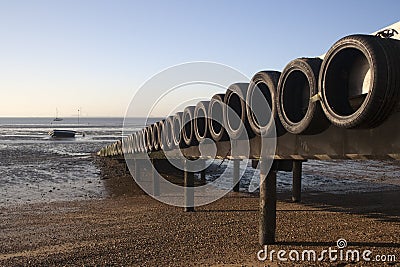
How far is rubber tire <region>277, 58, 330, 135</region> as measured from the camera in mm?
6391

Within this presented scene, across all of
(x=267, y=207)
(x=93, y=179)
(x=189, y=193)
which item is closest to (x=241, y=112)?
(x=267, y=207)

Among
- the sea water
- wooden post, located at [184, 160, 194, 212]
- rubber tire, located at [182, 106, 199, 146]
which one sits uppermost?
rubber tire, located at [182, 106, 199, 146]

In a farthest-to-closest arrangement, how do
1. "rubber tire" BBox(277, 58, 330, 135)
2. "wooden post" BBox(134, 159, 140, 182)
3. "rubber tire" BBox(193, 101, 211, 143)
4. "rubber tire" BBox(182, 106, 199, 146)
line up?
"wooden post" BBox(134, 159, 140, 182)
"rubber tire" BBox(182, 106, 199, 146)
"rubber tire" BBox(193, 101, 211, 143)
"rubber tire" BBox(277, 58, 330, 135)

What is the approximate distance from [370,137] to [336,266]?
2.77 meters

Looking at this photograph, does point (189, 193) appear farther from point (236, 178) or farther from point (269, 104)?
point (269, 104)

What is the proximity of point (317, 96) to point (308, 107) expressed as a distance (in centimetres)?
40

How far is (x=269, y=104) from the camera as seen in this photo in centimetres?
826

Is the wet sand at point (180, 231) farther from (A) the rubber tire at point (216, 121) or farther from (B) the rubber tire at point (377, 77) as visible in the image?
(B) the rubber tire at point (377, 77)

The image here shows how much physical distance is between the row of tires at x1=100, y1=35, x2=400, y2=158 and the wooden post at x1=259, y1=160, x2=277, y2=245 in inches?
39.3

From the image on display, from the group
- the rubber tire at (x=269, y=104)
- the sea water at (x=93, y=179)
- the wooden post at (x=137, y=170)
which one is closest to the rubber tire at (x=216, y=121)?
the rubber tire at (x=269, y=104)

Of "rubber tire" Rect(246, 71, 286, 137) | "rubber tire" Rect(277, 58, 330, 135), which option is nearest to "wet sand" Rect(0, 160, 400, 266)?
"rubber tire" Rect(246, 71, 286, 137)

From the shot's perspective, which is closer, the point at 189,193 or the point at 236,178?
the point at 189,193

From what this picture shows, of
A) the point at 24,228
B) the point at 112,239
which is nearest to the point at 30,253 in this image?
the point at 112,239

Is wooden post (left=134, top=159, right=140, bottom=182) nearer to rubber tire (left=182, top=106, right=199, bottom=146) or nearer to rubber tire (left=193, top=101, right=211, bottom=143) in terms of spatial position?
rubber tire (left=182, top=106, right=199, bottom=146)
